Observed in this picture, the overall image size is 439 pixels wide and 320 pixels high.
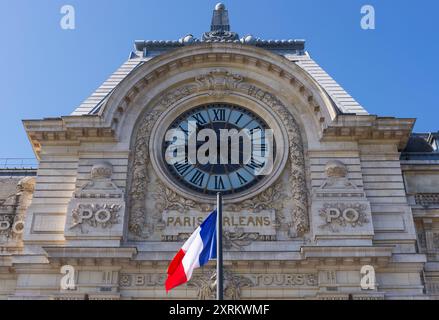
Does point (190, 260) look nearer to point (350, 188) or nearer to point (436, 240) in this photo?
point (350, 188)

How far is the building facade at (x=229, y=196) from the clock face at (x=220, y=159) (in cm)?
6

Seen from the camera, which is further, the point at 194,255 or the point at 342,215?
the point at 342,215

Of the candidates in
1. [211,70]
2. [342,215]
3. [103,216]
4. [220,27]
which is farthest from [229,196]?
[220,27]

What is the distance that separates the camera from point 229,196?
2247 centimetres

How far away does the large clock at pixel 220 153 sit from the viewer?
75.0 ft

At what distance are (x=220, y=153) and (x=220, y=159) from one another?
0.28m

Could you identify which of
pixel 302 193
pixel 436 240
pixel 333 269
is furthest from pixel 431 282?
pixel 302 193

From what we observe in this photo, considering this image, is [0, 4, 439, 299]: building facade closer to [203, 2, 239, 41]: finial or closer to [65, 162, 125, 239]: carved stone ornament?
[65, 162, 125, 239]: carved stone ornament

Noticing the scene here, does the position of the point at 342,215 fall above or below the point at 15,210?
below

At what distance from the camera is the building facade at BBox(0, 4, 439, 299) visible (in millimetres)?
20375

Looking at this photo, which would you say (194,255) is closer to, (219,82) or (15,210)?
(15,210)

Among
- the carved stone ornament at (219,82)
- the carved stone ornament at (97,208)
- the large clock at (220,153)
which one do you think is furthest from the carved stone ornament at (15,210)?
the carved stone ornament at (219,82)

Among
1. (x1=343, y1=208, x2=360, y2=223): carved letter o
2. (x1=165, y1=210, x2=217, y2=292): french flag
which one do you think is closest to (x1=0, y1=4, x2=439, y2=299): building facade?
(x1=343, y1=208, x2=360, y2=223): carved letter o

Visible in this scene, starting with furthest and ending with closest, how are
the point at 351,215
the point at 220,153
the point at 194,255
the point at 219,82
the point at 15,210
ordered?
the point at 219,82
the point at 220,153
the point at 15,210
the point at 351,215
the point at 194,255
